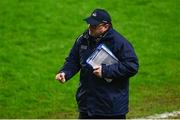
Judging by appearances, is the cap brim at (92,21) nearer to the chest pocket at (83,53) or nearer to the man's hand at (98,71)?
the chest pocket at (83,53)

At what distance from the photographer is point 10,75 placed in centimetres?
1614

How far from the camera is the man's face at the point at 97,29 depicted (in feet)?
28.5

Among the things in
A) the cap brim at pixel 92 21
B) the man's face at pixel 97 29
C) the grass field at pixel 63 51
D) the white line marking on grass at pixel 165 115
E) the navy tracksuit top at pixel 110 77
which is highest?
the cap brim at pixel 92 21

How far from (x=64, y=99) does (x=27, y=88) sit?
1.24 m

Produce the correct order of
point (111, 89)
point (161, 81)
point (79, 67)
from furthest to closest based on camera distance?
1. point (161, 81)
2. point (79, 67)
3. point (111, 89)

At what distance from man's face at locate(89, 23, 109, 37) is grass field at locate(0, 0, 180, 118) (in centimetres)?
497

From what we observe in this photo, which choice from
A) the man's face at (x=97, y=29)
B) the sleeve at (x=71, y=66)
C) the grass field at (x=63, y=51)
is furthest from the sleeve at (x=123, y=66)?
the grass field at (x=63, y=51)

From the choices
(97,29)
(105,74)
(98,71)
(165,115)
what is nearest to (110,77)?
(105,74)

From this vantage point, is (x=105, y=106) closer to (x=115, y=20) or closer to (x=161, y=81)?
(x=161, y=81)

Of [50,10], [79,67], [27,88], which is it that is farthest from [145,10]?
[79,67]

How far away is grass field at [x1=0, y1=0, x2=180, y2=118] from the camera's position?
1436cm

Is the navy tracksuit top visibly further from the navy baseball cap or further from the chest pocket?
the navy baseball cap

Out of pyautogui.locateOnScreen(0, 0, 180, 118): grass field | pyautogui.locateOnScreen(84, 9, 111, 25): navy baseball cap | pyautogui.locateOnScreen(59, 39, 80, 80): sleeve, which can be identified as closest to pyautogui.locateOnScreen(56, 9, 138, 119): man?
pyautogui.locateOnScreen(84, 9, 111, 25): navy baseball cap

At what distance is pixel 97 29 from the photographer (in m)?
8.73
